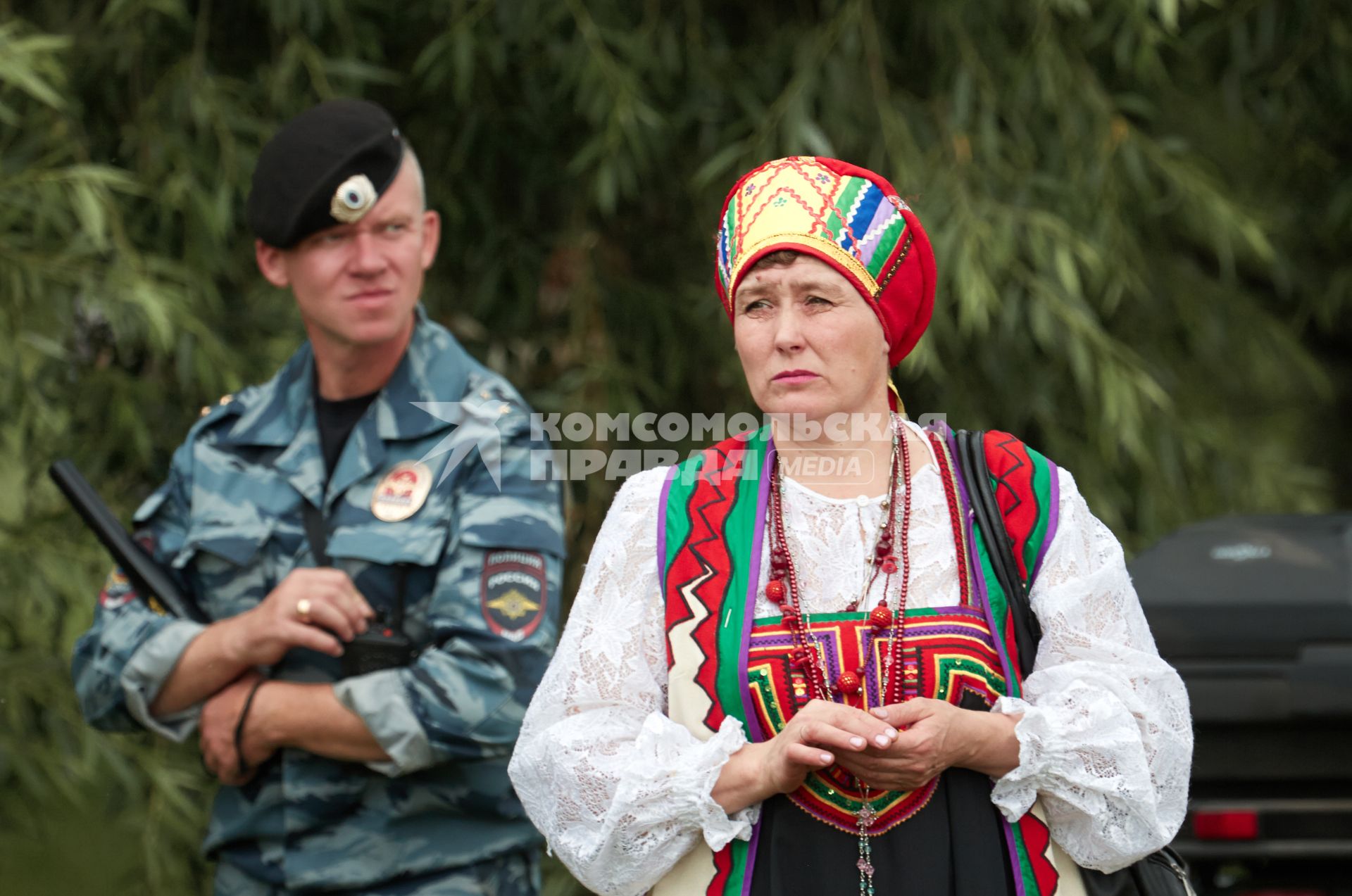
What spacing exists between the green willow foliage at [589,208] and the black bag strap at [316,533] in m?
1.35

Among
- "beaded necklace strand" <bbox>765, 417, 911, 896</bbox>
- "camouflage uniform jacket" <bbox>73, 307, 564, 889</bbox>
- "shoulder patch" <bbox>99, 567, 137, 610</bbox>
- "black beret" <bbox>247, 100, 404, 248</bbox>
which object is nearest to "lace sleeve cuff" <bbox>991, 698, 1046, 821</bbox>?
"beaded necklace strand" <bbox>765, 417, 911, 896</bbox>

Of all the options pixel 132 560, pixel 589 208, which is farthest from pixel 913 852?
pixel 589 208

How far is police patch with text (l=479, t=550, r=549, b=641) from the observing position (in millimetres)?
2865

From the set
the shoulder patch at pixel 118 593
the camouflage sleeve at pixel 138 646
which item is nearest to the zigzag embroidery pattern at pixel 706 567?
the camouflage sleeve at pixel 138 646

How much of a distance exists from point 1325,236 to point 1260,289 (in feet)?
2.62

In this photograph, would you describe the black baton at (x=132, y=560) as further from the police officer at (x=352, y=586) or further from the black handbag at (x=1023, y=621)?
the black handbag at (x=1023, y=621)

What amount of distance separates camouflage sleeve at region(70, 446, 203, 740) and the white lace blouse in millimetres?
948

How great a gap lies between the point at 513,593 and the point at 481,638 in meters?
0.10

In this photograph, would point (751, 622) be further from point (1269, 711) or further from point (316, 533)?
point (1269, 711)

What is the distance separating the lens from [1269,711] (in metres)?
3.24

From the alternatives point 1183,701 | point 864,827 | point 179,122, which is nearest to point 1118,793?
point 1183,701

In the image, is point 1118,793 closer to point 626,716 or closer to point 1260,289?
point 626,716

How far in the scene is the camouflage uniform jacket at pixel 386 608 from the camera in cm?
283

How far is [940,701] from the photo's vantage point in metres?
2.09
